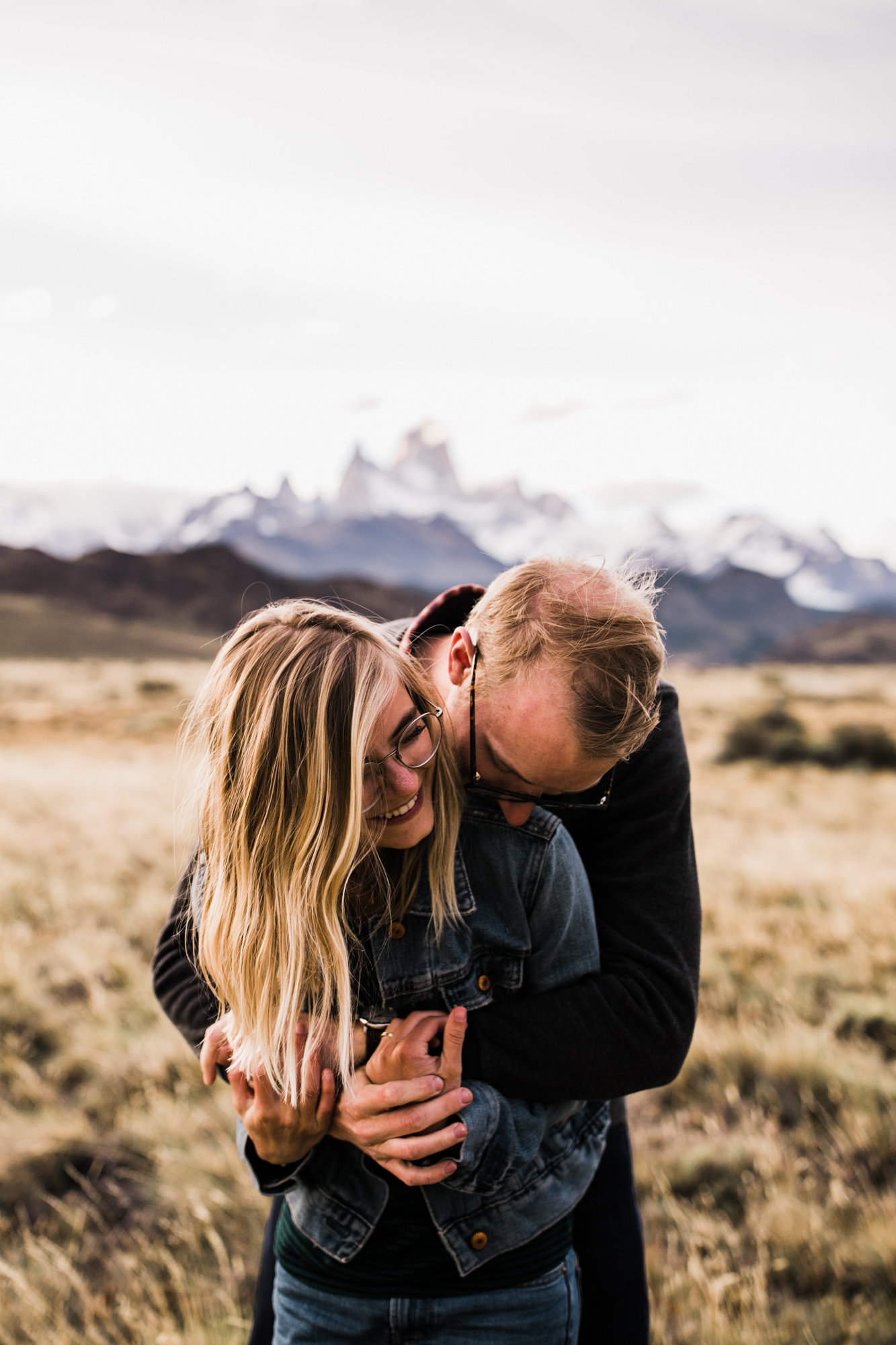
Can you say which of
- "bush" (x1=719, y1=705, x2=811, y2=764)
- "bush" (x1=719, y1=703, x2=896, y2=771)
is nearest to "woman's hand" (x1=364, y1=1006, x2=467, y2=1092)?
"bush" (x1=719, y1=703, x2=896, y2=771)

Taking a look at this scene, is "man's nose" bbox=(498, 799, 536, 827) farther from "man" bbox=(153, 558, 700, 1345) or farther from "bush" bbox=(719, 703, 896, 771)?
"bush" bbox=(719, 703, 896, 771)

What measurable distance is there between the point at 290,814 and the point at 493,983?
2.09 feet

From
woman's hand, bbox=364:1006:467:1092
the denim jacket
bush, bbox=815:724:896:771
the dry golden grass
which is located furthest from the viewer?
bush, bbox=815:724:896:771

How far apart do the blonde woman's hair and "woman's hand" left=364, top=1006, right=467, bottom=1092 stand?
72mm

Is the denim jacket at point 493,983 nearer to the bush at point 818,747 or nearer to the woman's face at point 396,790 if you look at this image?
the woman's face at point 396,790

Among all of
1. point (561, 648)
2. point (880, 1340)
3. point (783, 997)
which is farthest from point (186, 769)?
point (783, 997)

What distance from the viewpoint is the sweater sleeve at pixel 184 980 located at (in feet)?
6.62

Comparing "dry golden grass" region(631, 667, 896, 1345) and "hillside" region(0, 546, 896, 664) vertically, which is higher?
"dry golden grass" region(631, 667, 896, 1345)

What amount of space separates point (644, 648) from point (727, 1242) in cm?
244

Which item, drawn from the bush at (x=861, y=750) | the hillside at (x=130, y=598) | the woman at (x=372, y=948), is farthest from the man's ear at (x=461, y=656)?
the hillside at (x=130, y=598)

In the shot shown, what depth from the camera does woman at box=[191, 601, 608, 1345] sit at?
154cm

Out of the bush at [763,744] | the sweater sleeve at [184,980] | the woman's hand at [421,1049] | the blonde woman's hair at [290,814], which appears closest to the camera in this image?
the blonde woman's hair at [290,814]

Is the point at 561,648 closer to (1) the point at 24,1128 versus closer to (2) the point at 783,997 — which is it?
(1) the point at 24,1128

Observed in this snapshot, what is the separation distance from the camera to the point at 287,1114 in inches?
63.9
